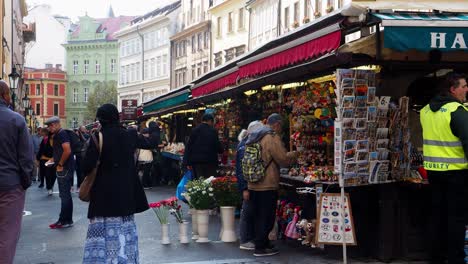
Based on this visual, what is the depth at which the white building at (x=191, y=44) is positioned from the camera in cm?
6856

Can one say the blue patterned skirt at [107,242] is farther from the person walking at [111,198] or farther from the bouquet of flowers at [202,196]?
the bouquet of flowers at [202,196]

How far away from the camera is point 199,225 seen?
11.6 m

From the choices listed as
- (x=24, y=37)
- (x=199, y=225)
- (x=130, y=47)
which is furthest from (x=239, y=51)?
(x=199, y=225)

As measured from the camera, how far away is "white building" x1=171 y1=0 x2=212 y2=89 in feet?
225

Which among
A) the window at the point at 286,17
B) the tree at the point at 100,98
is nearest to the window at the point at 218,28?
the window at the point at 286,17

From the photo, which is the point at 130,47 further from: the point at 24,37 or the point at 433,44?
the point at 433,44

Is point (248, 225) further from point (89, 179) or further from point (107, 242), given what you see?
point (89, 179)

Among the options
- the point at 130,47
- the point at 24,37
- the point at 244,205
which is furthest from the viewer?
the point at 130,47

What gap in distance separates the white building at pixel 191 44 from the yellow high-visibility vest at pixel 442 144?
190ft

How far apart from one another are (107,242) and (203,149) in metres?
5.81

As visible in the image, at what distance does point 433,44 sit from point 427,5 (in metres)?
1.02

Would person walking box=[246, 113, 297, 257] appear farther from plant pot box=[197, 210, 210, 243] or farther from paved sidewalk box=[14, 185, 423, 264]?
plant pot box=[197, 210, 210, 243]

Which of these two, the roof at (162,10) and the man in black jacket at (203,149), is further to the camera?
the roof at (162,10)

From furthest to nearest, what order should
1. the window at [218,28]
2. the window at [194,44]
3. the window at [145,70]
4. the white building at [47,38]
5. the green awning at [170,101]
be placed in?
the white building at [47,38]
the window at [145,70]
the window at [194,44]
the window at [218,28]
the green awning at [170,101]
